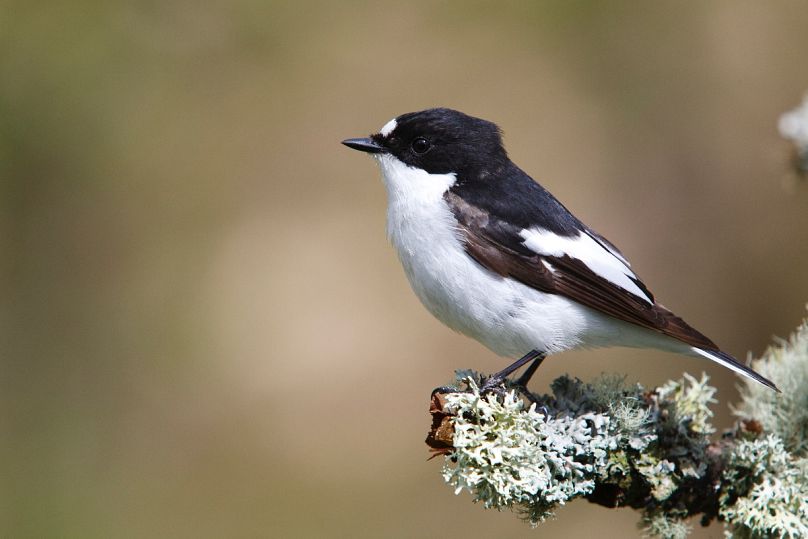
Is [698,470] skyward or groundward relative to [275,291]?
groundward

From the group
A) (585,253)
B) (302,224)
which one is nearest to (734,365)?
(585,253)

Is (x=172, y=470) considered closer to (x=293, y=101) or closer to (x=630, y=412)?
(x=293, y=101)

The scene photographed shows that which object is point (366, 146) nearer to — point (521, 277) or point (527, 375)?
point (521, 277)

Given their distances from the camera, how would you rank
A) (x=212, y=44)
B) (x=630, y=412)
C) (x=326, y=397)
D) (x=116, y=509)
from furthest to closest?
(x=212, y=44), (x=326, y=397), (x=116, y=509), (x=630, y=412)

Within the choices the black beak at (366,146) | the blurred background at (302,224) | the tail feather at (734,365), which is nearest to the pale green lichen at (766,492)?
the tail feather at (734,365)

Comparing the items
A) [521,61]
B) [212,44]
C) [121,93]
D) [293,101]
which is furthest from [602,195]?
[121,93]

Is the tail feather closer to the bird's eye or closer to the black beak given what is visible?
the bird's eye
